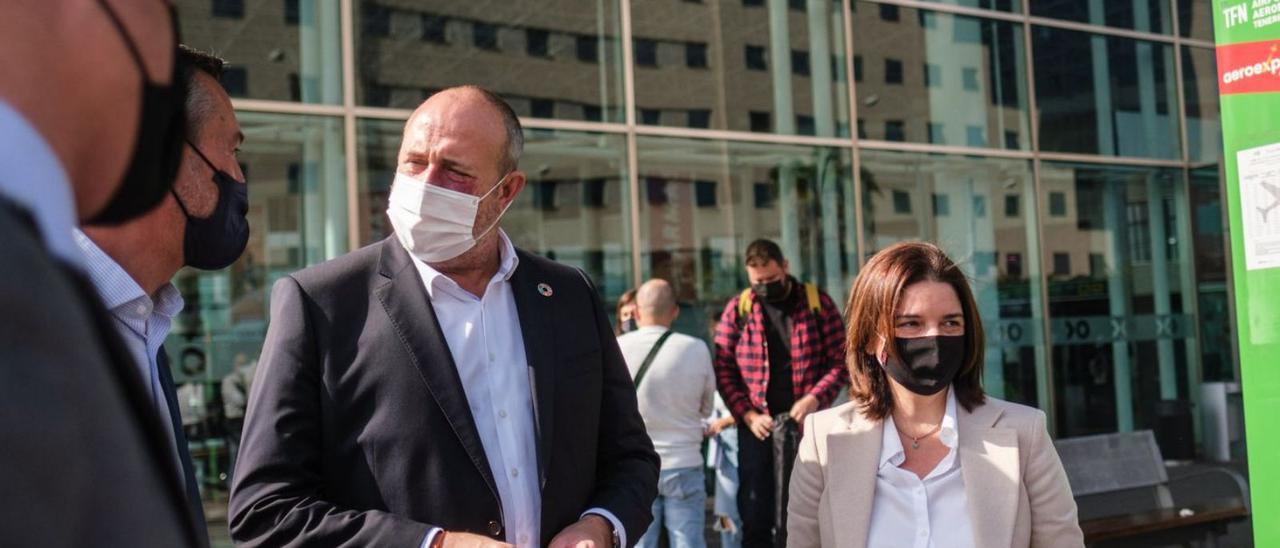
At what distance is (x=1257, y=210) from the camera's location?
12.7 feet

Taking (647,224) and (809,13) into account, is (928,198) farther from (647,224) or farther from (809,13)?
(647,224)

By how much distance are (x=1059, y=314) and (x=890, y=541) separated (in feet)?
31.7

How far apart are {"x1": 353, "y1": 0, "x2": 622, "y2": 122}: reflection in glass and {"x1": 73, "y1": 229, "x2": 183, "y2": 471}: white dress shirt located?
22.6ft

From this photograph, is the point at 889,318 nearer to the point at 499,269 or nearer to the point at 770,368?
the point at 499,269

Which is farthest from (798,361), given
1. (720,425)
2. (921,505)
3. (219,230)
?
(219,230)

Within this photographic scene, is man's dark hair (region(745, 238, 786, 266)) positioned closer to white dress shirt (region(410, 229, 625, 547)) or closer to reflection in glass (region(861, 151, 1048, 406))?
white dress shirt (region(410, 229, 625, 547))

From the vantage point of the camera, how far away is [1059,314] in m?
11.7

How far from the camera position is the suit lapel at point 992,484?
9.00ft

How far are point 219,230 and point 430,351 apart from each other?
56 centimetres

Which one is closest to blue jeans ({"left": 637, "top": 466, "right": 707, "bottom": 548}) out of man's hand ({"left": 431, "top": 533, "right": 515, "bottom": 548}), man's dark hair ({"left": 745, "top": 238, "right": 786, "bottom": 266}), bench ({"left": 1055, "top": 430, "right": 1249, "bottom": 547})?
man's dark hair ({"left": 745, "top": 238, "right": 786, "bottom": 266})

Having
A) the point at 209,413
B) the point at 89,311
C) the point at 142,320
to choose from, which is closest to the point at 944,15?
the point at 209,413

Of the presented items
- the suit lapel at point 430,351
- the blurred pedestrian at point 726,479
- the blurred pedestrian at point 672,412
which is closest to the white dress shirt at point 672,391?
the blurred pedestrian at point 672,412

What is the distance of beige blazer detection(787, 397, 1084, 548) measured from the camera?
2756 millimetres

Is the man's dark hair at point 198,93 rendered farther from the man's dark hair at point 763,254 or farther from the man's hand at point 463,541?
the man's dark hair at point 763,254
